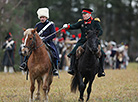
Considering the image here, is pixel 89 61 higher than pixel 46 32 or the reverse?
the reverse

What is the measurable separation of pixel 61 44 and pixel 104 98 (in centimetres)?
1436

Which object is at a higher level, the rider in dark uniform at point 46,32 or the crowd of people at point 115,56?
the rider in dark uniform at point 46,32

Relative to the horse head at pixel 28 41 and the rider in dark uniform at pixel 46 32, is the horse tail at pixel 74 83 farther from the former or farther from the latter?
the horse head at pixel 28 41

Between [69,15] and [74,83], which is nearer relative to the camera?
[74,83]

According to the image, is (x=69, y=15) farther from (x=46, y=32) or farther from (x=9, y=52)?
(x=46, y=32)

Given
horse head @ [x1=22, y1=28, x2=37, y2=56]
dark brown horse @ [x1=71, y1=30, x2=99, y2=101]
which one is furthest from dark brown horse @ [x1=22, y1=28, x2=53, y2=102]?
dark brown horse @ [x1=71, y1=30, x2=99, y2=101]

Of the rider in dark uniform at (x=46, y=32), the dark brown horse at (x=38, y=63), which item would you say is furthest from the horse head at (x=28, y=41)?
the rider in dark uniform at (x=46, y=32)

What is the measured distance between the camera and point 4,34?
24031 mm

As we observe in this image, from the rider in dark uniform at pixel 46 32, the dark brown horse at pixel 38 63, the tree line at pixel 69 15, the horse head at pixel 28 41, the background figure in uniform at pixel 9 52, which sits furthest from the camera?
the tree line at pixel 69 15

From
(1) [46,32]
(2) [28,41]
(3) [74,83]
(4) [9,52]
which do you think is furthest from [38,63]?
(4) [9,52]

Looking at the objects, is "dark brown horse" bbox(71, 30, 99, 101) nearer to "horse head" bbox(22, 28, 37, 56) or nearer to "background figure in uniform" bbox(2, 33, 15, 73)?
"horse head" bbox(22, 28, 37, 56)

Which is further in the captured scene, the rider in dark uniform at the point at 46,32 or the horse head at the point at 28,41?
the rider in dark uniform at the point at 46,32

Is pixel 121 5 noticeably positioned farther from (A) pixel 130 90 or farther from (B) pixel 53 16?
(A) pixel 130 90

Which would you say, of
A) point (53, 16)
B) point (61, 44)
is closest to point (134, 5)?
point (53, 16)
